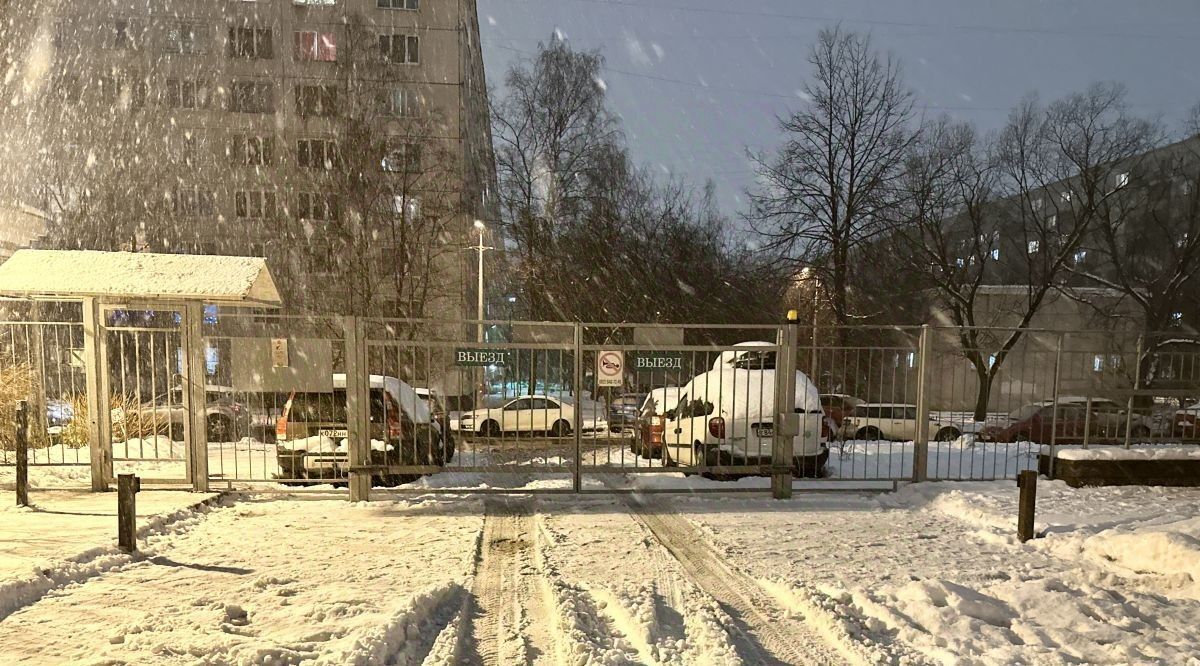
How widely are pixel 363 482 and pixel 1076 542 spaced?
722 centimetres

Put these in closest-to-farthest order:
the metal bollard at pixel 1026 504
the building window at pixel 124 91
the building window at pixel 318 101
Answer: the metal bollard at pixel 1026 504 < the building window at pixel 318 101 < the building window at pixel 124 91

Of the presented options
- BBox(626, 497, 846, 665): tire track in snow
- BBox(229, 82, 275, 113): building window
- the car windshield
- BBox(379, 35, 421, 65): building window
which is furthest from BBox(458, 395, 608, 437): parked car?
BBox(229, 82, 275, 113): building window

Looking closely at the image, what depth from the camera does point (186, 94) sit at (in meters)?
31.7

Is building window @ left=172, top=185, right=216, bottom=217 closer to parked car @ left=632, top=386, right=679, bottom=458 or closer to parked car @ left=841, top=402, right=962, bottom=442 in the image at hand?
parked car @ left=632, top=386, right=679, bottom=458

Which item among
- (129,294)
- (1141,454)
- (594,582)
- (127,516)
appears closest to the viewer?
(594,582)

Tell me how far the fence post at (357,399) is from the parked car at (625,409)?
2834 millimetres

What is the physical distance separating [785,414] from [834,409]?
16.8ft

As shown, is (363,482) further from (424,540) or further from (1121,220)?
(1121,220)

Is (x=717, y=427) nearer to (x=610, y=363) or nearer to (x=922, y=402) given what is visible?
(x=610, y=363)

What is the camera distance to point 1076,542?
5.14 meters

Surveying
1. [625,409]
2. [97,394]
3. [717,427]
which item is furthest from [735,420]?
[97,394]

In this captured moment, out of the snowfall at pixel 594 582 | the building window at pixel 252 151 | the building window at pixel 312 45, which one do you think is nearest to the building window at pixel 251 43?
the building window at pixel 312 45

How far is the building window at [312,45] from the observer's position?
3155 cm

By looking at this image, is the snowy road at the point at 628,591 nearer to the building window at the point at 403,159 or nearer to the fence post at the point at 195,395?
the fence post at the point at 195,395
